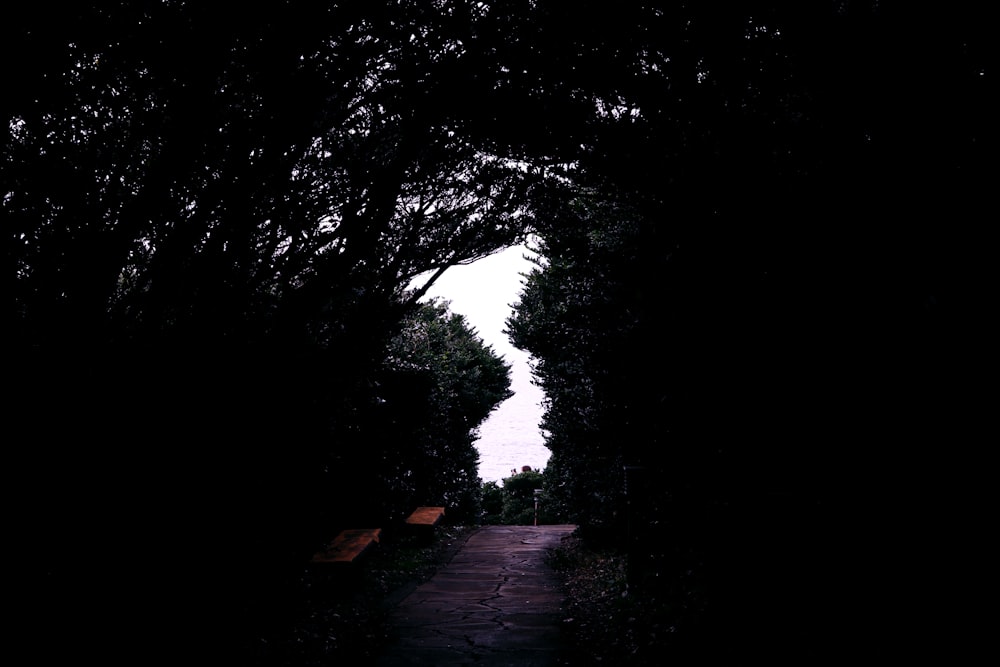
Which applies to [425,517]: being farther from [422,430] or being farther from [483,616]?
[483,616]

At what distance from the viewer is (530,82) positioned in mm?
4801

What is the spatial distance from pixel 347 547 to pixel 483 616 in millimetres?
2227

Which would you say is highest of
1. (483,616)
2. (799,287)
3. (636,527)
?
(799,287)

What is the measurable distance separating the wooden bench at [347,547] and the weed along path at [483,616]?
83 cm

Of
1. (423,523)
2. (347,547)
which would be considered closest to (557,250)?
(347,547)

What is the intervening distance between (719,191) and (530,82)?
1.92 metres

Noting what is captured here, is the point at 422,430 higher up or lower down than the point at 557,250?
lower down

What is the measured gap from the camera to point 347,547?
7.95m

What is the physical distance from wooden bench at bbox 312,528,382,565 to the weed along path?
833mm

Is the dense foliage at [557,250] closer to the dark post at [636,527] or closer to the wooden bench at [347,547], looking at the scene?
the dark post at [636,527]

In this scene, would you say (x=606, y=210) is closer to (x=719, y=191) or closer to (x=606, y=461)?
(x=719, y=191)

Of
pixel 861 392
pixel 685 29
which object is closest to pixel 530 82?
pixel 685 29

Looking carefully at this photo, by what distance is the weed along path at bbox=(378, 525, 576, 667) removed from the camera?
5367 millimetres

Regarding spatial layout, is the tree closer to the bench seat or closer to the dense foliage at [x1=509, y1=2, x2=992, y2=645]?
the bench seat
